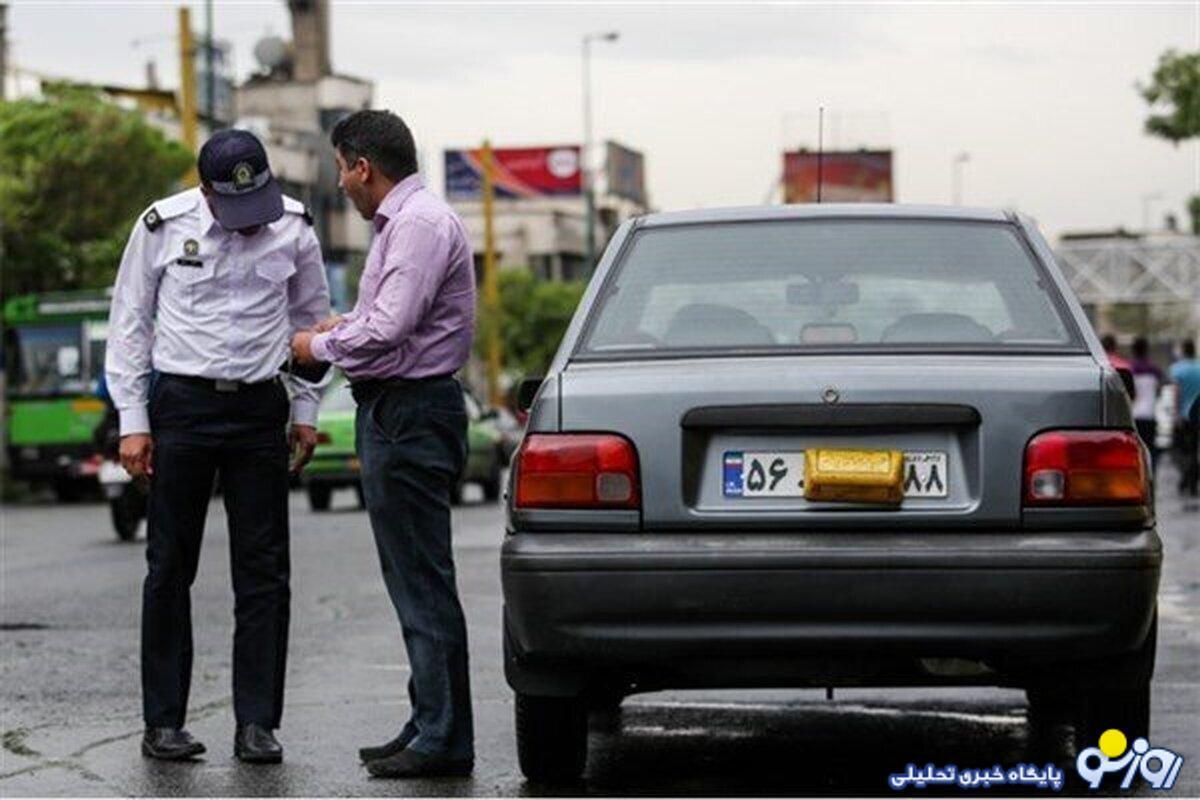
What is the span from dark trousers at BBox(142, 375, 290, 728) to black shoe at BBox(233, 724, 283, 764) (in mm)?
30

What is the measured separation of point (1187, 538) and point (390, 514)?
46.7ft

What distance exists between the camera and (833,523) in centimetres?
689

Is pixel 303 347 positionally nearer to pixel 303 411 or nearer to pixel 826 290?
pixel 303 411

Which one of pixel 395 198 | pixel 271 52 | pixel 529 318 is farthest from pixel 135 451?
pixel 271 52

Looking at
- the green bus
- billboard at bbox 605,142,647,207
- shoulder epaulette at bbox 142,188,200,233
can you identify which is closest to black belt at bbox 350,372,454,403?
shoulder epaulette at bbox 142,188,200,233

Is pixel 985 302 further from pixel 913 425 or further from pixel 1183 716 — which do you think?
pixel 1183 716

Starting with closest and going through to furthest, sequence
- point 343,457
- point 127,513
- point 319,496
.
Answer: point 127,513, point 343,457, point 319,496

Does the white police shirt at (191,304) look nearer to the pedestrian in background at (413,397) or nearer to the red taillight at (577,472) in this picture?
the pedestrian in background at (413,397)

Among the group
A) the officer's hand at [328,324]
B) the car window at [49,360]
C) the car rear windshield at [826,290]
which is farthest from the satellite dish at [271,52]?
the car rear windshield at [826,290]

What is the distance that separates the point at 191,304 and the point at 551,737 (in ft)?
5.11

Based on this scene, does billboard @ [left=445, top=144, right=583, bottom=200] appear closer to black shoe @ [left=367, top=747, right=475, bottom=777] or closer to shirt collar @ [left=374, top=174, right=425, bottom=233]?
shirt collar @ [left=374, top=174, right=425, bottom=233]

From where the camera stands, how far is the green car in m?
30.8

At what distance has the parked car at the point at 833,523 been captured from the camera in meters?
6.83

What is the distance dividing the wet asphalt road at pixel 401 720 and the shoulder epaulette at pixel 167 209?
144 cm
